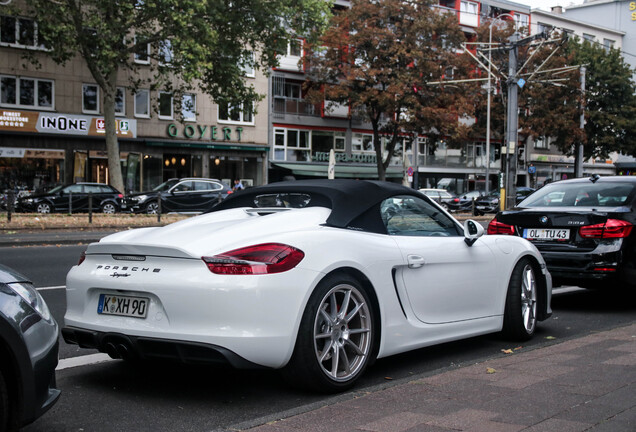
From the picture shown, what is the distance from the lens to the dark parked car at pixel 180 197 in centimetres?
2852

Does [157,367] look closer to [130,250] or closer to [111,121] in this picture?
[130,250]

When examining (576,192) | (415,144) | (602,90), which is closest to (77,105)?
(415,144)

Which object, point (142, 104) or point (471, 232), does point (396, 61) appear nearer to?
point (142, 104)

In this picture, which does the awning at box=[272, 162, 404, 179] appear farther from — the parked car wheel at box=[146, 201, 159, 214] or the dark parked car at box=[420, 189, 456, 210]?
the parked car wheel at box=[146, 201, 159, 214]

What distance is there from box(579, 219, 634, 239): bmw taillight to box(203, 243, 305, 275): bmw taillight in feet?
15.1

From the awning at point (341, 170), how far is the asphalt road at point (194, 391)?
3897 cm

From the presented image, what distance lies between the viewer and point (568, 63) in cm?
4962

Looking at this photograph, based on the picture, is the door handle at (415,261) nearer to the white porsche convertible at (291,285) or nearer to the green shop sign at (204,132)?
the white porsche convertible at (291,285)

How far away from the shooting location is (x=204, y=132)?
40.3 m

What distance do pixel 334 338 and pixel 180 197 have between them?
2550 cm

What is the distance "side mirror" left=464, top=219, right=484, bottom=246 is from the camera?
18.0 feet

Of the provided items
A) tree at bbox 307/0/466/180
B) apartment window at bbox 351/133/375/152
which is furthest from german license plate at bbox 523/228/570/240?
apartment window at bbox 351/133/375/152

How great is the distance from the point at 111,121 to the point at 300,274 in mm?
26687

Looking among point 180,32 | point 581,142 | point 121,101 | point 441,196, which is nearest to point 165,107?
point 121,101
